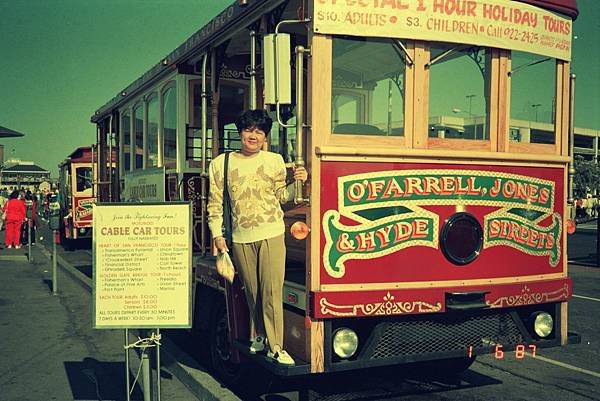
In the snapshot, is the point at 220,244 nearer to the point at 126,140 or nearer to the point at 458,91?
the point at 458,91

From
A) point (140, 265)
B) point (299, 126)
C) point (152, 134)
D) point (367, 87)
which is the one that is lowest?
point (140, 265)

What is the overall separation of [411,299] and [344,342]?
52 centimetres

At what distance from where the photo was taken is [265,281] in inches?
158

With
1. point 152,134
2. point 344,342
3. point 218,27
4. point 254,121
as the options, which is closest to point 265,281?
Answer: point 344,342

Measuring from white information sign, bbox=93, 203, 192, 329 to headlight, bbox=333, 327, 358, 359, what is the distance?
37.8 inches

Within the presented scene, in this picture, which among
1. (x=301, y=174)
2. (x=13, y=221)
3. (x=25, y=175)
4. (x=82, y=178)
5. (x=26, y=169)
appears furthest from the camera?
(x=26, y=169)

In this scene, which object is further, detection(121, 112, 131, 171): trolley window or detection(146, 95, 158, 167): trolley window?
detection(121, 112, 131, 171): trolley window

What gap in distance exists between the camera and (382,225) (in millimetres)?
3912

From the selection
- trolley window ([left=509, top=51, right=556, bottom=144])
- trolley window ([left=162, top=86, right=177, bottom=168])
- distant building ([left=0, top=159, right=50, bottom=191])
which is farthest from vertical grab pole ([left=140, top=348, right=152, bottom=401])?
distant building ([left=0, top=159, right=50, bottom=191])

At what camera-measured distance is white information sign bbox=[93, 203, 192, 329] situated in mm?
3811

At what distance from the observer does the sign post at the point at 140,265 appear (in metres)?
3.81

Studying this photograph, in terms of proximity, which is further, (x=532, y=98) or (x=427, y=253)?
(x=532, y=98)

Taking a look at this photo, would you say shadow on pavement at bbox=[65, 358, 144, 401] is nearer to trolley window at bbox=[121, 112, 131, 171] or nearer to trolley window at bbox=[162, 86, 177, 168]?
trolley window at bbox=[162, 86, 177, 168]

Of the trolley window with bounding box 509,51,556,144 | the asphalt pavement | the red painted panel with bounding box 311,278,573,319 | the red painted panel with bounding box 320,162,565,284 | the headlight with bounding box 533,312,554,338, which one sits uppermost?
the trolley window with bounding box 509,51,556,144
